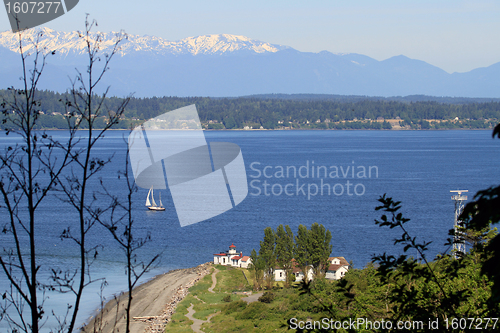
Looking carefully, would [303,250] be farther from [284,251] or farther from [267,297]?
[267,297]

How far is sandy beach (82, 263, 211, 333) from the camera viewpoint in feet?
90.5

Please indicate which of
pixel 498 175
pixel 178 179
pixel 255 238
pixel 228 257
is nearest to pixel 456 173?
pixel 498 175

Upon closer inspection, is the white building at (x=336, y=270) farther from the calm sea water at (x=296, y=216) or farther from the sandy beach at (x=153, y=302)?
the sandy beach at (x=153, y=302)

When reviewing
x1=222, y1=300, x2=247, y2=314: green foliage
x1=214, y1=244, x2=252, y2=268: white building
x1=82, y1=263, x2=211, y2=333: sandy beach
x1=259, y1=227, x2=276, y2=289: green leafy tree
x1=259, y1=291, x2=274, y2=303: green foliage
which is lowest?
x1=82, y1=263, x2=211, y2=333: sandy beach

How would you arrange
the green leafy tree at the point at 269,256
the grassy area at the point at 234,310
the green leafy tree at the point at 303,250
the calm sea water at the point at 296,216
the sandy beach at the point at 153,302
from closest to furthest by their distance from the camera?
1. the grassy area at the point at 234,310
2. the sandy beach at the point at 153,302
3. the green leafy tree at the point at 269,256
4. the green leafy tree at the point at 303,250
5. the calm sea water at the point at 296,216

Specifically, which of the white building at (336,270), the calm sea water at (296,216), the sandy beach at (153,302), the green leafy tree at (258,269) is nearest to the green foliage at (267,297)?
the green leafy tree at (258,269)

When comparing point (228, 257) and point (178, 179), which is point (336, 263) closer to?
point (228, 257)

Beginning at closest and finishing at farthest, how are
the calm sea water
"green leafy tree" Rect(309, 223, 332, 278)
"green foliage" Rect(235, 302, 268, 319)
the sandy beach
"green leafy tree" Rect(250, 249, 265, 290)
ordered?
"green foliage" Rect(235, 302, 268, 319) → the sandy beach → "green leafy tree" Rect(250, 249, 265, 290) → "green leafy tree" Rect(309, 223, 332, 278) → the calm sea water

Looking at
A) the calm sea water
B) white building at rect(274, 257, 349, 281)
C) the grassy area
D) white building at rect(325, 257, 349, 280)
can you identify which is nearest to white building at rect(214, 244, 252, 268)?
the calm sea water

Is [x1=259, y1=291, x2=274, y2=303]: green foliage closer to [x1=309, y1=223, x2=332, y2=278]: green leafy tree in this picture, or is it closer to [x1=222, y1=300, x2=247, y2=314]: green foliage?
[x1=222, y1=300, x2=247, y2=314]: green foliage

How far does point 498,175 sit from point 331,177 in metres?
27.6

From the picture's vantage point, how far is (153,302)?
31969 mm

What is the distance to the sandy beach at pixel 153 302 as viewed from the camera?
27.6 metres

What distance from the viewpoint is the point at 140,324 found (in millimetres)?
27719
